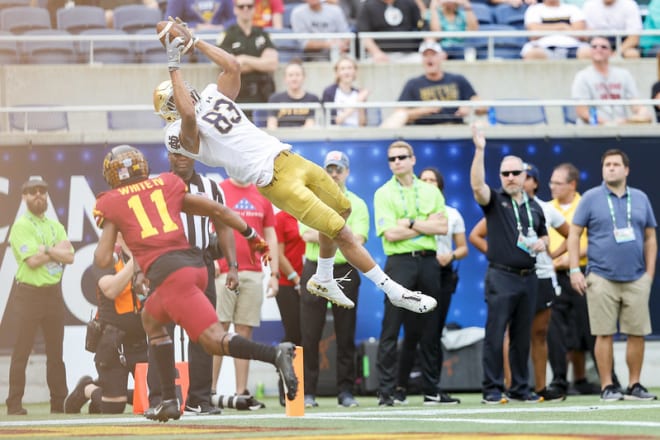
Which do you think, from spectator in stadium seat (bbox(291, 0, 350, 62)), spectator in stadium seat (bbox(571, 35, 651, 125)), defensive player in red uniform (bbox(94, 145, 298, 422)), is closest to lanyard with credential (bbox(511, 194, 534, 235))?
spectator in stadium seat (bbox(571, 35, 651, 125))

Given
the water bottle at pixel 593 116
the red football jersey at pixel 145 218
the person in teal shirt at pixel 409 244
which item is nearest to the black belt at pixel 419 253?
the person in teal shirt at pixel 409 244

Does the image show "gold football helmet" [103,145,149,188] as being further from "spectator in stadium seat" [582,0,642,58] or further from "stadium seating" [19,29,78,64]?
"spectator in stadium seat" [582,0,642,58]

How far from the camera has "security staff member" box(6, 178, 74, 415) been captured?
12.4m

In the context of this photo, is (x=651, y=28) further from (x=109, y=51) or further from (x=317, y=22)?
(x=109, y=51)

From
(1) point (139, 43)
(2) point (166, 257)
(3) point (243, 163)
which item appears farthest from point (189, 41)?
(1) point (139, 43)

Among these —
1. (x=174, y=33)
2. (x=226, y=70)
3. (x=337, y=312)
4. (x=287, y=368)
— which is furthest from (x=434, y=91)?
(x=287, y=368)

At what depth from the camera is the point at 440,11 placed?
1688cm

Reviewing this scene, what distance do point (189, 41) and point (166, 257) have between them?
1.48 m

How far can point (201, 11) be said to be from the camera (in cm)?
1680

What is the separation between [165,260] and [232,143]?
1.07m

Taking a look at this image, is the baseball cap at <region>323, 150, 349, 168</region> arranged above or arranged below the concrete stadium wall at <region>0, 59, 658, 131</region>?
below

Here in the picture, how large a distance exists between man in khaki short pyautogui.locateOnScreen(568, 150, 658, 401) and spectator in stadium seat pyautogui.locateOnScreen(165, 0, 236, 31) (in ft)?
21.4

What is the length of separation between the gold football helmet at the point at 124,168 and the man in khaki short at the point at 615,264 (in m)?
4.60

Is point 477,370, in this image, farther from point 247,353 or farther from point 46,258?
point 247,353
